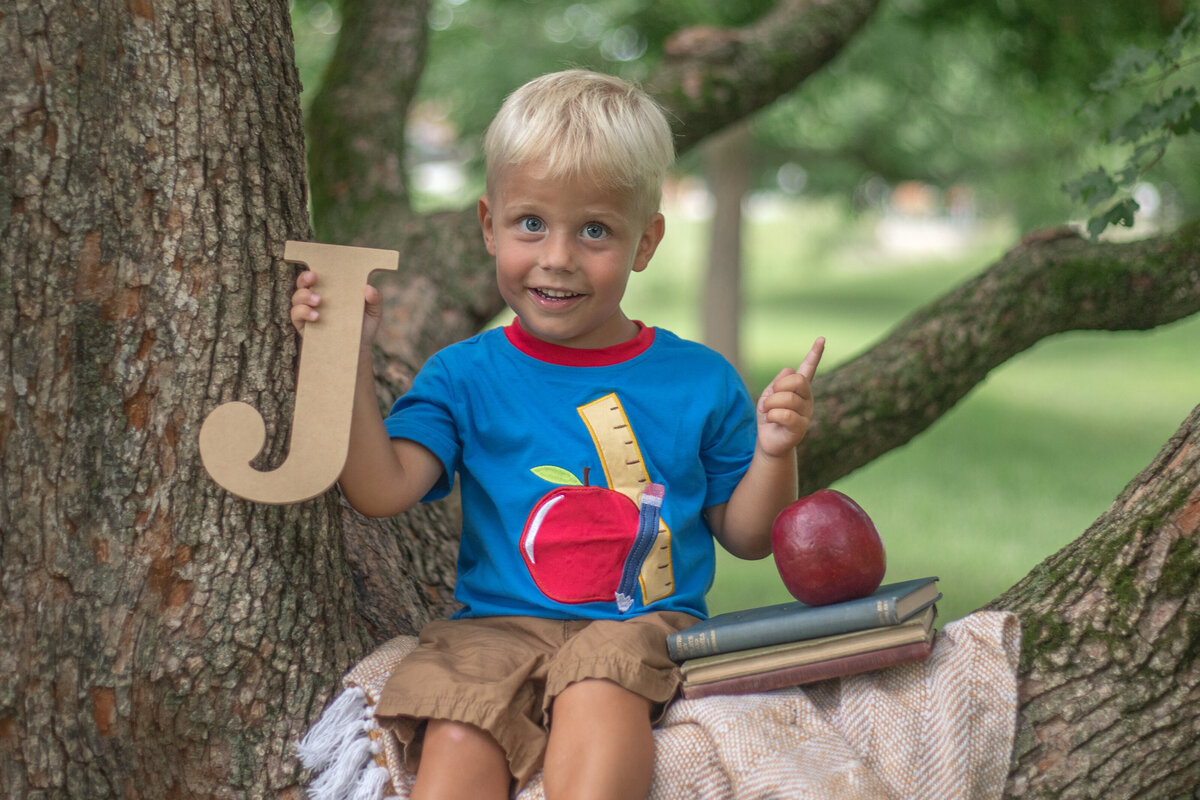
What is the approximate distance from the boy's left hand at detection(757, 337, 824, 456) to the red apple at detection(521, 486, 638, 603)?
0.32 m

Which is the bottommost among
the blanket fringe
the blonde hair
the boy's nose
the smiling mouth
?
the blanket fringe

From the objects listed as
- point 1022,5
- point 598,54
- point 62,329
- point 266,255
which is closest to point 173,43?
point 266,255

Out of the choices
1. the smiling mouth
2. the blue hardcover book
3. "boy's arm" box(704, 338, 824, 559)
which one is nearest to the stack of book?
the blue hardcover book

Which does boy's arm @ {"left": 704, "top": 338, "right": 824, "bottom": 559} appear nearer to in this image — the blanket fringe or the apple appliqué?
the apple appliqué

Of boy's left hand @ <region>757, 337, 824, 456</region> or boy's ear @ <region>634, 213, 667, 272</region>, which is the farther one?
boy's ear @ <region>634, 213, 667, 272</region>

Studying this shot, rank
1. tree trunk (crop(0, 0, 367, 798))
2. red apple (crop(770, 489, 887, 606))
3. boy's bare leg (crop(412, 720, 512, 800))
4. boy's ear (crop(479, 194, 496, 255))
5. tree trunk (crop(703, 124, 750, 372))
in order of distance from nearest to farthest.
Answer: tree trunk (crop(0, 0, 367, 798)) → boy's bare leg (crop(412, 720, 512, 800)) → red apple (crop(770, 489, 887, 606)) → boy's ear (crop(479, 194, 496, 255)) → tree trunk (crop(703, 124, 750, 372))

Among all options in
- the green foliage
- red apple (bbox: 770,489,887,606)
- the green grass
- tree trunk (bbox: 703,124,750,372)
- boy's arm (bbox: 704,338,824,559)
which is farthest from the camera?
tree trunk (bbox: 703,124,750,372)

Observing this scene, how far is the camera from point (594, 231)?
2.19 m

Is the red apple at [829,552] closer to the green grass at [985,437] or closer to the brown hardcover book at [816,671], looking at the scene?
the brown hardcover book at [816,671]

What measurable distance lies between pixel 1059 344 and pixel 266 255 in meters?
16.4

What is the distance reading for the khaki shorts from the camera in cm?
192

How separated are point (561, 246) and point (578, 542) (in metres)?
0.56

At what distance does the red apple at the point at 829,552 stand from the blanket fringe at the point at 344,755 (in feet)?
2.55

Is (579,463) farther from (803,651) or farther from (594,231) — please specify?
(803,651)
